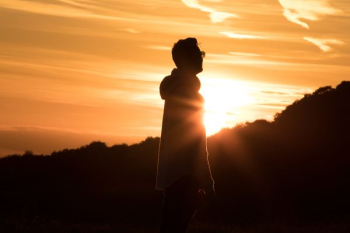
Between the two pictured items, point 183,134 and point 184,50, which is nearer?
point 183,134

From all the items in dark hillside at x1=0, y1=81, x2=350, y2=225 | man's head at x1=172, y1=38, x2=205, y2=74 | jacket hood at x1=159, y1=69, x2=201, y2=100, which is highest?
man's head at x1=172, y1=38, x2=205, y2=74

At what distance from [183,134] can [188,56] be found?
91 cm

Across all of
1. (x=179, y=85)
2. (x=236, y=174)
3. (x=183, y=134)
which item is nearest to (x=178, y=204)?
(x=183, y=134)

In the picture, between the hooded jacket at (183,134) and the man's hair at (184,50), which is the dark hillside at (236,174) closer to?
the hooded jacket at (183,134)

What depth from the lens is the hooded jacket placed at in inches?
292

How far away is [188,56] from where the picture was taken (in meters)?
7.55

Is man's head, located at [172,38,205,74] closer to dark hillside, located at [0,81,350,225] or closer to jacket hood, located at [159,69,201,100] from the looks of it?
jacket hood, located at [159,69,201,100]

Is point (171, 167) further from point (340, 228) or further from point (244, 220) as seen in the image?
point (244, 220)

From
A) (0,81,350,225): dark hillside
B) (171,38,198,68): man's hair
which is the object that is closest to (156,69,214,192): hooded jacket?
(171,38,198,68): man's hair

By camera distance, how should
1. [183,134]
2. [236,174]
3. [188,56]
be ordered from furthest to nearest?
[236,174] → [188,56] → [183,134]

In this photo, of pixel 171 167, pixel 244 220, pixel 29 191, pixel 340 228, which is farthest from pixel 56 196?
pixel 171 167

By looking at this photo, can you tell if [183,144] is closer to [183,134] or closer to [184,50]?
[183,134]

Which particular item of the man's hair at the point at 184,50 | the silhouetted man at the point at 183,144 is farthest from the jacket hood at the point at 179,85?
the man's hair at the point at 184,50

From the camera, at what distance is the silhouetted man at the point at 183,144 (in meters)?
7.43
